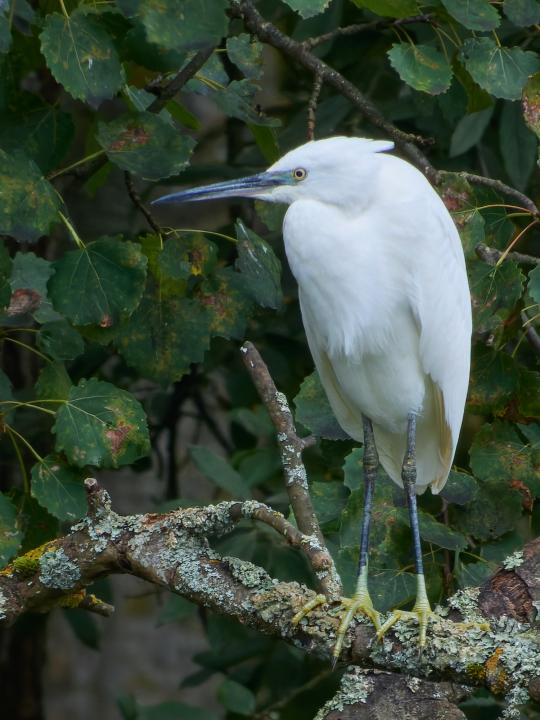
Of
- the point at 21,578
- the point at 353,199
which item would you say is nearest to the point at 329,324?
the point at 353,199

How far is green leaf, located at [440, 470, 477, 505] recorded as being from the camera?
6.52ft

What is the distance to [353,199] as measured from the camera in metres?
1.90

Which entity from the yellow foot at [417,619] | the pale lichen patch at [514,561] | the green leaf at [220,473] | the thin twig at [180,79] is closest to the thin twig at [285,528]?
the yellow foot at [417,619]

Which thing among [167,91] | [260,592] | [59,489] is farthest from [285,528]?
[167,91]

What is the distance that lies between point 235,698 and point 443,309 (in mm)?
980

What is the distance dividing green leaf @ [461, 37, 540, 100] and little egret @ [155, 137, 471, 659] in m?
0.20

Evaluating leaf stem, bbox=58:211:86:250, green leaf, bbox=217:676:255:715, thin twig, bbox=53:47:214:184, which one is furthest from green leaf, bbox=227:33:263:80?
green leaf, bbox=217:676:255:715

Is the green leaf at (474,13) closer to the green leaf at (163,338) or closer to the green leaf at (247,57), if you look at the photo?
the green leaf at (247,57)

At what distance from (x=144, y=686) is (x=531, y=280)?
103 inches

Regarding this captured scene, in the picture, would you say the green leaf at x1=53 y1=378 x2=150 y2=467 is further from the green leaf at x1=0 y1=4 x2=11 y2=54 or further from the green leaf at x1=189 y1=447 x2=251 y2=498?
the green leaf at x1=189 y1=447 x2=251 y2=498

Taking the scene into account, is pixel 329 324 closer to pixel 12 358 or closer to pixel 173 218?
pixel 12 358

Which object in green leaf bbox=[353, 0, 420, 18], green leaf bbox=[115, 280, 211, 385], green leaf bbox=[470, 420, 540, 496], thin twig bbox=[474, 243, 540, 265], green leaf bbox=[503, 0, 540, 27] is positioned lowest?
green leaf bbox=[470, 420, 540, 496]

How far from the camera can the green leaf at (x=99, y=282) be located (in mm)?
1793

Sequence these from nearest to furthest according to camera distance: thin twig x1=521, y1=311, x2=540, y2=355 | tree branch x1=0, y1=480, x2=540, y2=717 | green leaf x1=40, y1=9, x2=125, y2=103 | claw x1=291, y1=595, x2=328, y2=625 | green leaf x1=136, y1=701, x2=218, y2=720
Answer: tree branch x1=0, y1=480, x2=540, y2=717 < claw x1=291, y1=595, x2=328, y2=625 < green leaf x1=40, y1=9, x2=125, y2=103 < thin twig x1=521, y1=311, x2=540, y2=355 < green leaf x1=136, y1=701, x2=218, y2=720
